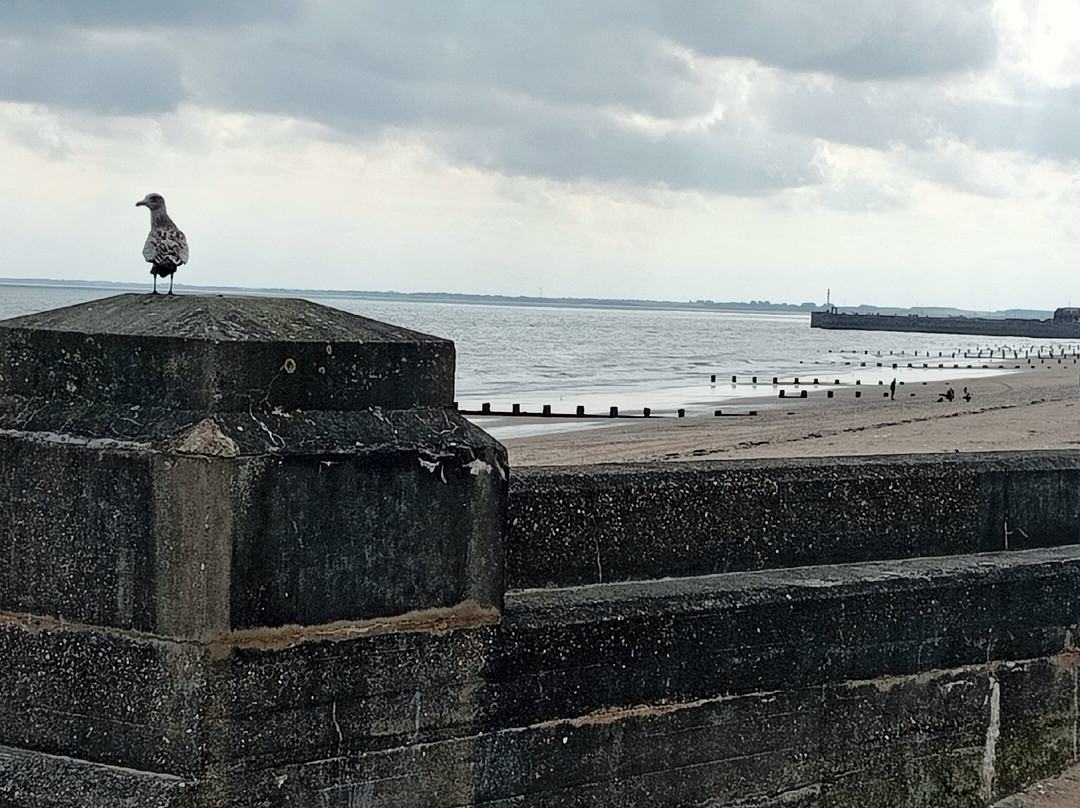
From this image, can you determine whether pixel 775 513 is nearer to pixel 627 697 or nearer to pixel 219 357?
pixel 627 697

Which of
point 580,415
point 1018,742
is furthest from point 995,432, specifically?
point 1018,742

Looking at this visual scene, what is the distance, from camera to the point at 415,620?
10.4 ft

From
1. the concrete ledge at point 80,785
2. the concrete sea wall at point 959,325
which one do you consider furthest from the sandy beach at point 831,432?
the concrete sea wall at point 959,325

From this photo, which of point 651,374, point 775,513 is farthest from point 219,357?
point 651,374

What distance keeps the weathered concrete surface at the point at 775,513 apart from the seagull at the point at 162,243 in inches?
53.6

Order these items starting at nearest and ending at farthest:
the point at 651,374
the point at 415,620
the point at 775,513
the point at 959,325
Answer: the point at 415,620 → the point at 775,513 → the point at 651,374 → the point at 959,325

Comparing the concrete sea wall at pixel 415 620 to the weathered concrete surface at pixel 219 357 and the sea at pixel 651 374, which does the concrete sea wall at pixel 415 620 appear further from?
the sea at pixel 651 374

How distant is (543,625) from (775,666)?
33.5 inches

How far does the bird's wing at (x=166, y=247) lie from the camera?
155 inches

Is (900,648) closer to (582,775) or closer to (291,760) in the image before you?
(582,775)

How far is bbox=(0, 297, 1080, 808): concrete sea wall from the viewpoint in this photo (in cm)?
290

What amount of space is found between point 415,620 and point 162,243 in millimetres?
1658

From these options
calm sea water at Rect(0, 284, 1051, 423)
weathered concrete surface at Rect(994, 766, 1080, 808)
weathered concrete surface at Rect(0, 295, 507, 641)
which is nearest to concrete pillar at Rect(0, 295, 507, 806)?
weathered concrete surface at Rect(0, 295, 507, 641)

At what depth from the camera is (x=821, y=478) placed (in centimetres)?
427
